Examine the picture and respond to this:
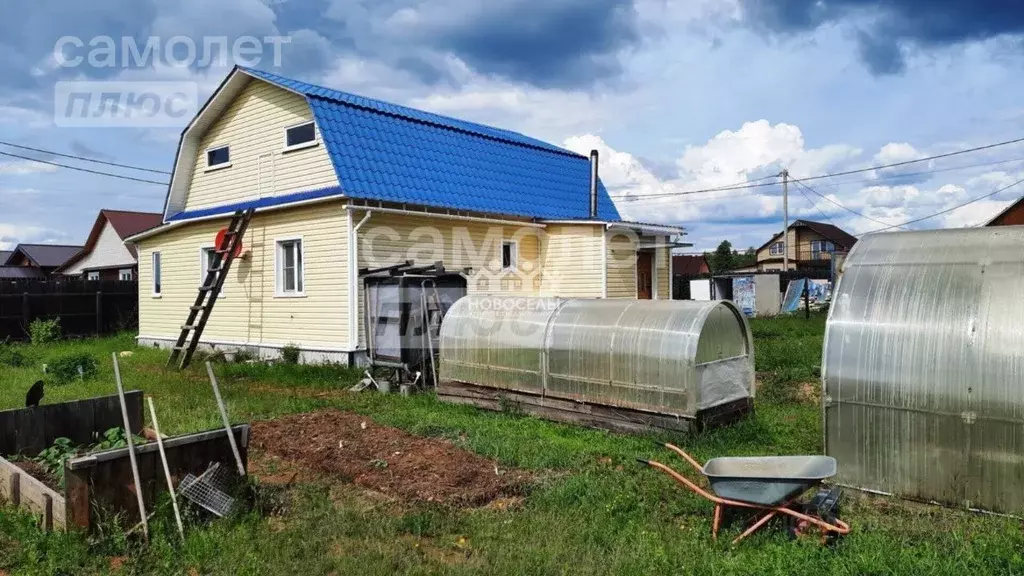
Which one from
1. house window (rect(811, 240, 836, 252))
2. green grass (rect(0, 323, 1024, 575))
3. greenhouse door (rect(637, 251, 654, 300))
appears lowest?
green grass (rect(0, 323, 1024, 575))

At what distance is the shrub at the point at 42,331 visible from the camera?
19.4 metres

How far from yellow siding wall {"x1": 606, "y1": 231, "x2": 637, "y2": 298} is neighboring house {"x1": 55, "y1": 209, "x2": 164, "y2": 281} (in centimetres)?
2789

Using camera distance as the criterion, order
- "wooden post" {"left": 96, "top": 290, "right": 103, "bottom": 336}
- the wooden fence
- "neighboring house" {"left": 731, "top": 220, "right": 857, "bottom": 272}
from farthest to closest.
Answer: "neighboring house" {"left": 731, "top": 220, "right": 857, "bottom": 272} < "wooden post" {"left": 96, "top": 290, "right": 103, "bottom": 336} < the wooden fence

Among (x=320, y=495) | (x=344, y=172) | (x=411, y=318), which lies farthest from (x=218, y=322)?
(x=320, y=495)

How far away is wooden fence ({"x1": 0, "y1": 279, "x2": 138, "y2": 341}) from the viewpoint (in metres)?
20.4

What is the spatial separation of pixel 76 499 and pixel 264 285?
11195 mm

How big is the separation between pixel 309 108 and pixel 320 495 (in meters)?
10.8

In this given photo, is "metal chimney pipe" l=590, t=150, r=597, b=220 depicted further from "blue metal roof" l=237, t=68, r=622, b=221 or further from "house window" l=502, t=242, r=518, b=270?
"house window" l=502, t=242, r=518, b=270

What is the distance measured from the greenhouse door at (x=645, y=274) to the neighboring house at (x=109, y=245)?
2778cm

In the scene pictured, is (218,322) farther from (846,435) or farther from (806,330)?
(806,330)

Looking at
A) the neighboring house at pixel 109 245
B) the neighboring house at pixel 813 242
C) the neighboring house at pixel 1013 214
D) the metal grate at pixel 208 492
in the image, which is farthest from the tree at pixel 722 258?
the metal grate at pixel 208 492

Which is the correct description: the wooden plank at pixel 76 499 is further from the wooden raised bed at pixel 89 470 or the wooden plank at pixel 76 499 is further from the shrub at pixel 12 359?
the shrub at pixel 12 359

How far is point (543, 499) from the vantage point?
593 centimetres

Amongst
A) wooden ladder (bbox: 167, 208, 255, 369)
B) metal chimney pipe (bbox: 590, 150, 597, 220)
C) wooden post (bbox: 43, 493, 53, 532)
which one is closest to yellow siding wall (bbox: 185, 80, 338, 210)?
wooden ladder (bbox: 167, 208, 255, 369)
